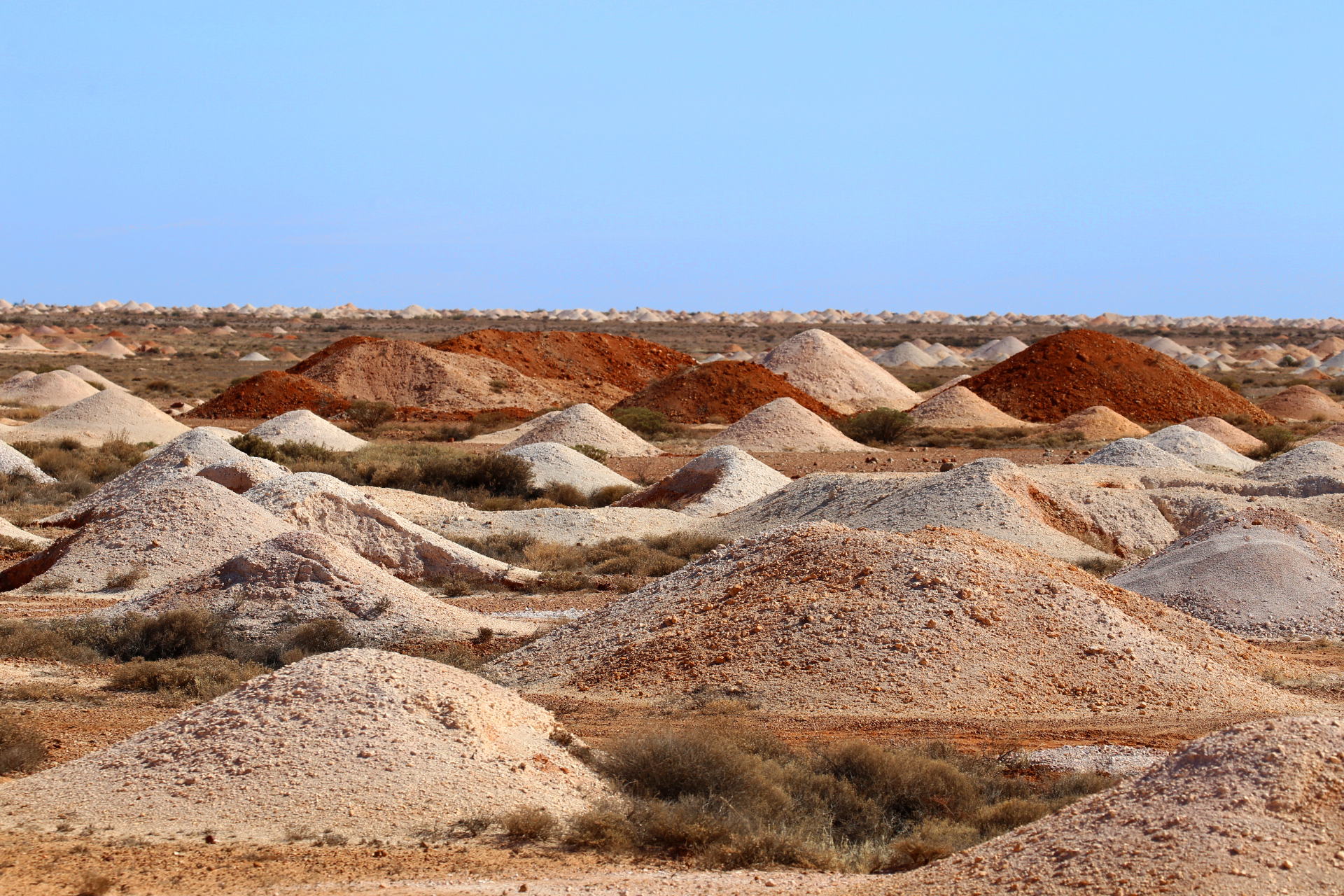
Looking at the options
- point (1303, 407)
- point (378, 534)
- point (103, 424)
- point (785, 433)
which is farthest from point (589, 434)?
point (1303, 407)

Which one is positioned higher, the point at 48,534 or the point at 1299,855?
the point at 1299,855

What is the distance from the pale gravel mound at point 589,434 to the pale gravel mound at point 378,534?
12858mm

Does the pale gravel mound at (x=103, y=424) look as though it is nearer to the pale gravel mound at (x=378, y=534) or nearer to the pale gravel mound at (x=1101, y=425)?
the pale gravel mound at (x=378, y=534)

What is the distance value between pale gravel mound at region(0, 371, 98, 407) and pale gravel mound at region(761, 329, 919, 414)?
21.0 metres

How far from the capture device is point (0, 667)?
1025 centimetres

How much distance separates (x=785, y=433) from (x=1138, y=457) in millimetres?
8875

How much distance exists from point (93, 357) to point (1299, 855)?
2537 inches

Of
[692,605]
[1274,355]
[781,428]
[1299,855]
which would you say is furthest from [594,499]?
[1274,355]

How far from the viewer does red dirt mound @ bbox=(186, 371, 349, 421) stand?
3562cm

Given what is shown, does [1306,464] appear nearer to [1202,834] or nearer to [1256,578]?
[1256,578]

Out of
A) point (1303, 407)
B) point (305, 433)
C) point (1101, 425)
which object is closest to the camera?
point (305, 433)

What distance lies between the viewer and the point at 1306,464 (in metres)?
21.5

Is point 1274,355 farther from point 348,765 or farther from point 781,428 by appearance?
point 348,765

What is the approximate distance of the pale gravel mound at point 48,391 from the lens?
37469 mm
